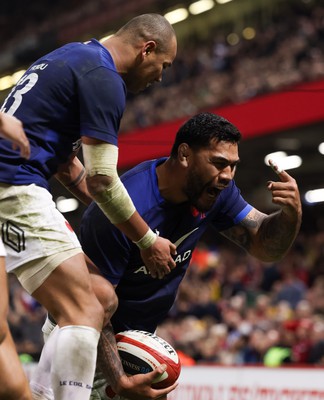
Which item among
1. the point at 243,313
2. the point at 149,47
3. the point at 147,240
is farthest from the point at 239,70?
the point at 147,240

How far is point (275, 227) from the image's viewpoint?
16.6ft

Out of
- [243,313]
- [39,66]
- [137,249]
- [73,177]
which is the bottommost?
[243,313]

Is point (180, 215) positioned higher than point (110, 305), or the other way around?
point (110, 305)

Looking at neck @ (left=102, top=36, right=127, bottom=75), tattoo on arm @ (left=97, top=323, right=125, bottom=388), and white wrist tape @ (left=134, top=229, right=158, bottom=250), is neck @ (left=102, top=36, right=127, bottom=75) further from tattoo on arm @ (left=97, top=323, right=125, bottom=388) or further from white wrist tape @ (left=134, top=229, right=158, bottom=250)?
tattoo on arm @ (left=97, top=323, right=125, bottom=388)

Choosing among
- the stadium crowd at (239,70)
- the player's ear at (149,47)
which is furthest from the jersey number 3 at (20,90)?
the stadium crowd at (239,70)

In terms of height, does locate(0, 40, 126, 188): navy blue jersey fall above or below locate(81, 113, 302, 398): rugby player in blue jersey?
above

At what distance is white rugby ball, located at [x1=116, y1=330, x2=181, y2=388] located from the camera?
15.3 feet

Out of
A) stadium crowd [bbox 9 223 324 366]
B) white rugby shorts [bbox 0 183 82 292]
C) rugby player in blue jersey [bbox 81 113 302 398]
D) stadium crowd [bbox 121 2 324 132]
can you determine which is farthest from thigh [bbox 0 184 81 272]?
stadium crowd [bbox 121 2 324 132]

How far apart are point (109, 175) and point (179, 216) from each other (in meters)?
0.90

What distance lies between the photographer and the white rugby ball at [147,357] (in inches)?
183

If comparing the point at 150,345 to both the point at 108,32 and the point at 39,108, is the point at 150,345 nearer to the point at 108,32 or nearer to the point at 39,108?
the point at 39,108

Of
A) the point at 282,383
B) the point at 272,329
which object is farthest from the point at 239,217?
the point at 272,329

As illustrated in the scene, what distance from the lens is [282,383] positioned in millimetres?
7371

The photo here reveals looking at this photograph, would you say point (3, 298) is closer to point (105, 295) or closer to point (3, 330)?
point (3, 330)
